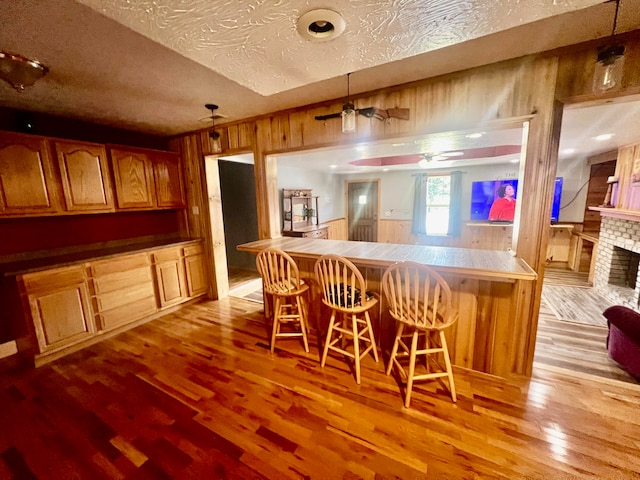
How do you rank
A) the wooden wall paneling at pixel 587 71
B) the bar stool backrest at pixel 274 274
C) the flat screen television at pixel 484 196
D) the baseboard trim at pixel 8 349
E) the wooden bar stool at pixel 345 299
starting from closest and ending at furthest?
the wooden wall paneling at pixel 587 71 < the wooden bar stool at pixel 345 299 < the bar stool backrest at pixel 274 274 < the baseboard trim at pixel 8 349 < the flat screen television at pixel 484 196

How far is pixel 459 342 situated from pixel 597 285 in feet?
13.8

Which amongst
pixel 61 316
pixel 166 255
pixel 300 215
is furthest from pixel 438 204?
pixel 61 316

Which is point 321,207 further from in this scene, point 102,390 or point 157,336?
point 102,390

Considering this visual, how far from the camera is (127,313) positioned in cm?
287

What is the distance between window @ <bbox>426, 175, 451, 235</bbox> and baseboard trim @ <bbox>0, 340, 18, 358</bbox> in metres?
7.30

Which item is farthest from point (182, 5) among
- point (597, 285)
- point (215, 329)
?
point (597, 285)

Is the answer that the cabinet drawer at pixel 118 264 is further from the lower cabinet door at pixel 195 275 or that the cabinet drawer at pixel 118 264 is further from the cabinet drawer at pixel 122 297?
the lower cabinet door at pixel 195 275

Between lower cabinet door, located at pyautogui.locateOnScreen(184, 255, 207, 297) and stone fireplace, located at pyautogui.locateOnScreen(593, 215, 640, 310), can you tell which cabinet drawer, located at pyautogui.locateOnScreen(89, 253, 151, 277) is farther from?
stone fireplace, located at pyautogui.locateOnScreen(593, 215, 640, 310)

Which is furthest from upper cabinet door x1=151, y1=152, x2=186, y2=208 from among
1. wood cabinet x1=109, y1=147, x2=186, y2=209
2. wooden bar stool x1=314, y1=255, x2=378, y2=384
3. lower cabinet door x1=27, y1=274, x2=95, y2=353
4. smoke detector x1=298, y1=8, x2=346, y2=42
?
smoke detector x1=298, y1=8, x2=346, y2=42

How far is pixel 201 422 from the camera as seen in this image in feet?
5.32

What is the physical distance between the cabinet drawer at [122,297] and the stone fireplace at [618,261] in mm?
6423

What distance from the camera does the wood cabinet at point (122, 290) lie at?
104 inches

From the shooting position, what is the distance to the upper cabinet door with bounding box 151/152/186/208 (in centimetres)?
336

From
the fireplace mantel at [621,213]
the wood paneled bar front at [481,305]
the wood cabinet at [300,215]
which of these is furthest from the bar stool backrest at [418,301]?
the fireplace mantel at [621,213]
